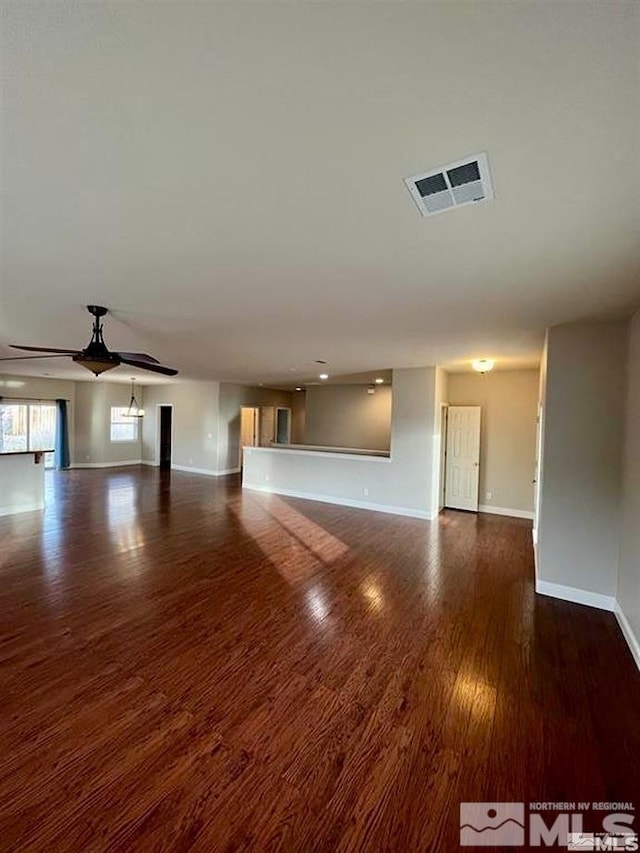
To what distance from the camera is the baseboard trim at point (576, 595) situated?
11.7ft

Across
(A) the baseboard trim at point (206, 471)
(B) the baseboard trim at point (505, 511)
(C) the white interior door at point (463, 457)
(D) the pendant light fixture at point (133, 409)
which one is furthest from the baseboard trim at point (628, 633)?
(D) the pendant light fixture at point (133, 409)

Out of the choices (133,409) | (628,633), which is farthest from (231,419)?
(628,633)

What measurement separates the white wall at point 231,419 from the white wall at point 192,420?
0.14 m

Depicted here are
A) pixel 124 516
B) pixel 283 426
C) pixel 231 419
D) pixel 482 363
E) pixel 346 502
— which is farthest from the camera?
pixel 283 426

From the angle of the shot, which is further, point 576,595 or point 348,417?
point 348,417

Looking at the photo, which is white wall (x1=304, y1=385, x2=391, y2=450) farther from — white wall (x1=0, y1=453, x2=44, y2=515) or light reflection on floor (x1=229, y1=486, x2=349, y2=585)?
white wall (x1=0, y1=453, x2=44, y2=515)

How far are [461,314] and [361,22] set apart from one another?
2718mm

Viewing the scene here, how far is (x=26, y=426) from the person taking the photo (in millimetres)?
10297

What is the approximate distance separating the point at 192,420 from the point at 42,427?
4.05 m

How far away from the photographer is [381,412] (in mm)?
9945

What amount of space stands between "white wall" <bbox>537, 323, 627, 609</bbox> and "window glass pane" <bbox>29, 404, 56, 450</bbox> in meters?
12.0

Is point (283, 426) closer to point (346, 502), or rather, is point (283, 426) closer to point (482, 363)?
point (346, 502)

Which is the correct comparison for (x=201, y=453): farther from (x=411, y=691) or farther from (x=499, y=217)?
(x=499, y=217)

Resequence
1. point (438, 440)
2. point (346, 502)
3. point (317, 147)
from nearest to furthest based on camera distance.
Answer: point (317, 147), point (438, 440), point (346, 502)
